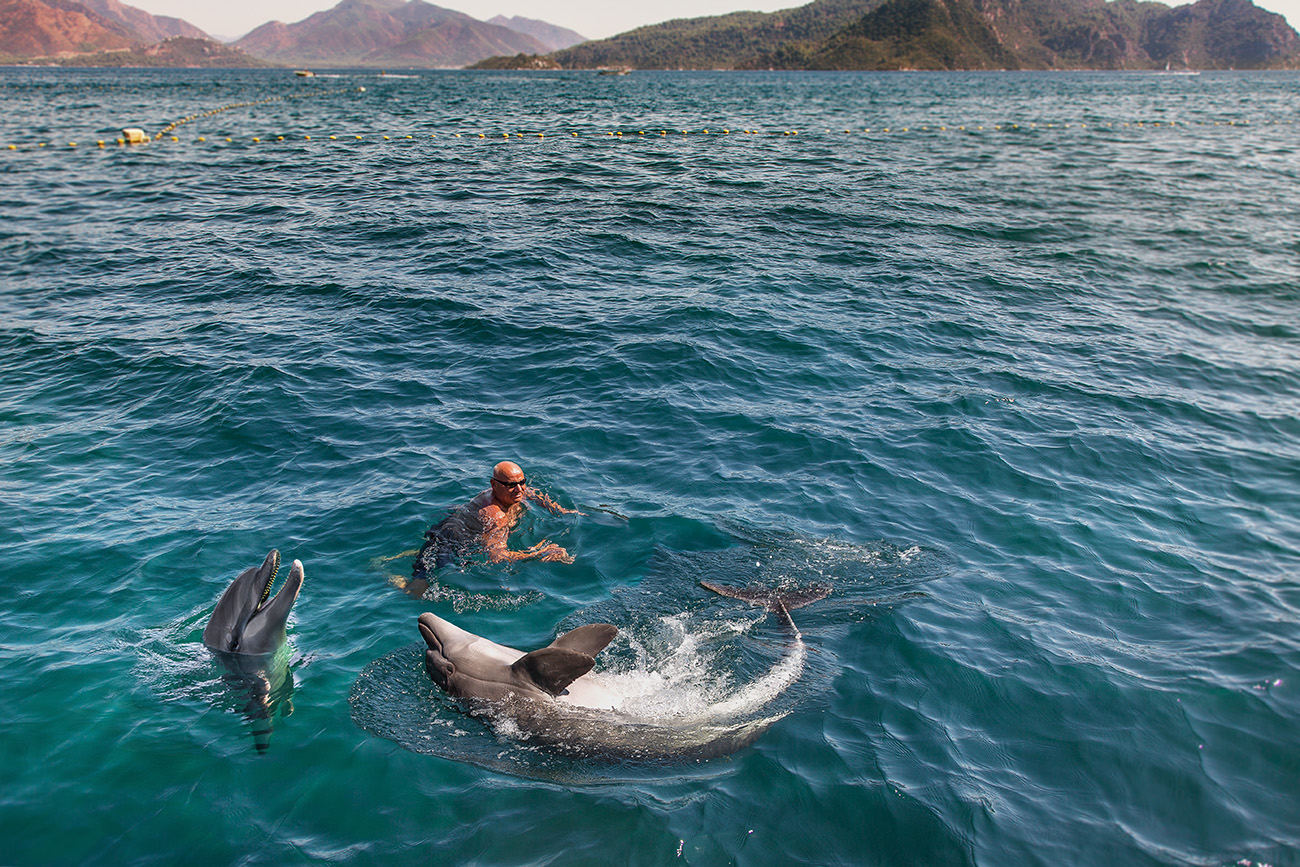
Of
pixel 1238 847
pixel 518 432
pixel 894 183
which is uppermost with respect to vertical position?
pixel 894 183

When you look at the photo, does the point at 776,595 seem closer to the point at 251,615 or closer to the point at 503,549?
the point at 503,549

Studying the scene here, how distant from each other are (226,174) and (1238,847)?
118 ft

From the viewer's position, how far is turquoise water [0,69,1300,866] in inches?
245

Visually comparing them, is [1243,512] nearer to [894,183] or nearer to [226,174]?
[894,183]

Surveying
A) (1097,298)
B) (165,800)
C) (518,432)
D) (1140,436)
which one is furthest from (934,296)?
(165,800)

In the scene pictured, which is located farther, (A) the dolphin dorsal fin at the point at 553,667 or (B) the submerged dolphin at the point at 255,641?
(B) the submerged dolphin at the point at 255,641

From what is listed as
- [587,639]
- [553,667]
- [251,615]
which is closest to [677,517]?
[587,639]

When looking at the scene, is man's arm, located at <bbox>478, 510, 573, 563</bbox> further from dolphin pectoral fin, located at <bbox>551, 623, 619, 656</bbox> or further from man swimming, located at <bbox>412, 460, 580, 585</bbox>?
dolphin pectoral fin, located at <bbox>551, 623, 619, 656</bbox>

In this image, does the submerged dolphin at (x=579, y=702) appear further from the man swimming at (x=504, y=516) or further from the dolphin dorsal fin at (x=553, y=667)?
the man swimming at (x=504, y=516)

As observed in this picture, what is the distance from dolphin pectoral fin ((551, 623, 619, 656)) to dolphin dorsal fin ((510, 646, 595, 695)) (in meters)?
0.12

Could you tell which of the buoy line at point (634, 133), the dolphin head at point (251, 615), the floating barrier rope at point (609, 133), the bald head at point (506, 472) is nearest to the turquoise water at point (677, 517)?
the dolphin head at point (251, 615)

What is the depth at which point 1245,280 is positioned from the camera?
19.5 m

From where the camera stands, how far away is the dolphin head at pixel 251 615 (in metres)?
7.02

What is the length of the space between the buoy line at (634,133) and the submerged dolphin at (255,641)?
129ft
